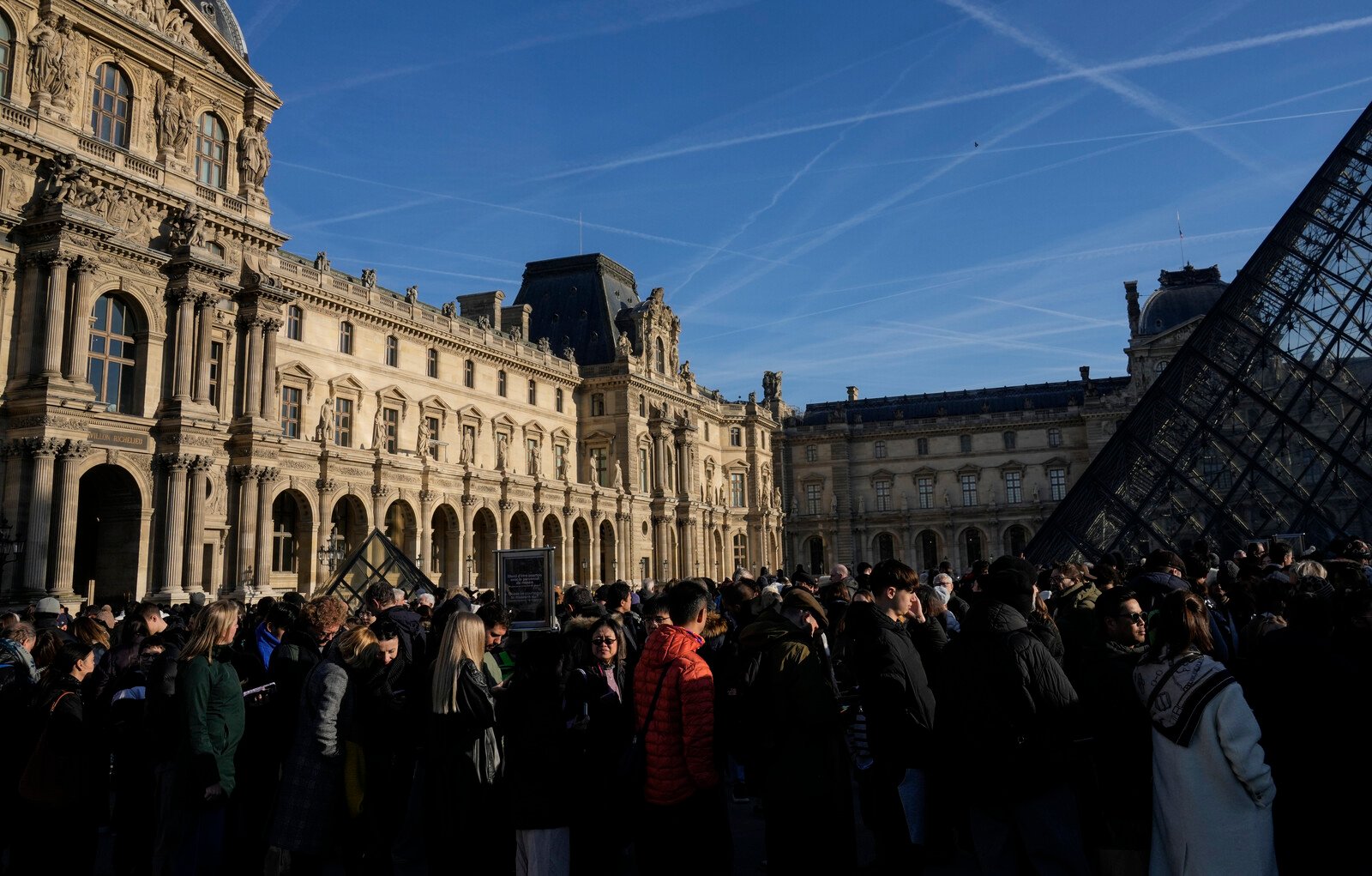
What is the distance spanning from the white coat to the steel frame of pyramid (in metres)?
16.3

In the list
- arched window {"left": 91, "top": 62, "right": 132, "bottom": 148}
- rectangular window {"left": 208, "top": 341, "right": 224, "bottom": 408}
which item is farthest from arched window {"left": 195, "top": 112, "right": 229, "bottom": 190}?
rectangular window {"left": 208, "top": 341, "right": 224, "bottom": 408}

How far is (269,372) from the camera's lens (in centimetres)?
2734

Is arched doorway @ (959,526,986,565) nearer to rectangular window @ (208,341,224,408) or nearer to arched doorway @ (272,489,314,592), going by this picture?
arched doorway @ (272,489,314,592)

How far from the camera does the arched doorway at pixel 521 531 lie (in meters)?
42.8

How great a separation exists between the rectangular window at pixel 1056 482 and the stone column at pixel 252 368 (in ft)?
173

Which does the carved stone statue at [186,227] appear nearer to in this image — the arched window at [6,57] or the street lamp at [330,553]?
the arched window at [6,57]

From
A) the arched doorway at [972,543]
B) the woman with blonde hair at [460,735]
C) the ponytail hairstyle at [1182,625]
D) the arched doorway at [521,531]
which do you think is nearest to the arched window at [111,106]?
the arched doorway at [521,531]

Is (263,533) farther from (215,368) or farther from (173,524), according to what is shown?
(215,368)

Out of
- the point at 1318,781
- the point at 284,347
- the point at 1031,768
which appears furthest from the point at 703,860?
the point at 284,347

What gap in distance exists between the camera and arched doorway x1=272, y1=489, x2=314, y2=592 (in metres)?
31.4

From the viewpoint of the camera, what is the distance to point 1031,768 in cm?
506

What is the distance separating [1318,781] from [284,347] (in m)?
33.1

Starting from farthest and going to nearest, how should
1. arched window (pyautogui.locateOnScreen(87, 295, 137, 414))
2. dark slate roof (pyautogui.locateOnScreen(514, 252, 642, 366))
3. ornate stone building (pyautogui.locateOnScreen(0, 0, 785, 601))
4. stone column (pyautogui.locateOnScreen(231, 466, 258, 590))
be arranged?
dark slate roof (pyautogui.locateOnScreen(514, 252, 642, 366)) → stone column (pyautogui.locateOnScreen(231, 466, 258, 590)) → arched window (pyautogui.locateOnScreen(87, 295, 137, 414)) → ornate stone building (pyautogui.locateOnScreen(0, 0, 785, 601))

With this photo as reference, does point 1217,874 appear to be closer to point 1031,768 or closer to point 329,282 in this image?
point 1031,768
